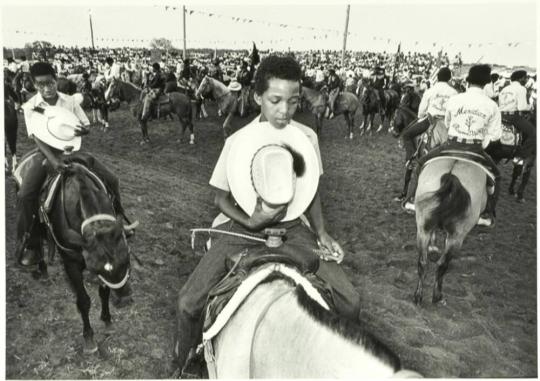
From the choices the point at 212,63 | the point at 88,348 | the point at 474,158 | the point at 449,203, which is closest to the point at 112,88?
the point at 88,348

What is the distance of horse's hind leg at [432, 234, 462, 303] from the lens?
516cm

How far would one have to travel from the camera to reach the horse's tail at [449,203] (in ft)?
16.3

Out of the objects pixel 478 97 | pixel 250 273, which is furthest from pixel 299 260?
pixel 478 97

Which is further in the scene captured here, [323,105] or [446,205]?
[323,105]

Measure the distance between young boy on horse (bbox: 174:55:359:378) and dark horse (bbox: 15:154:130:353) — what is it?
827 mm

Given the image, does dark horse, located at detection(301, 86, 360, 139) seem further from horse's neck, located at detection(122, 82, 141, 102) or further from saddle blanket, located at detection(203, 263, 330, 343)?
saddle blanket, located at detection(203, 263, 330, 343)

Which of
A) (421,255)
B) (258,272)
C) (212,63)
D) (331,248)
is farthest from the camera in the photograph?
(212,63)

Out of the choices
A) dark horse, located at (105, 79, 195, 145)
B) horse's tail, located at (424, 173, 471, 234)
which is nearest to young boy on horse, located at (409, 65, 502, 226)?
horse's tail, located at (424, 173, 471, 234)

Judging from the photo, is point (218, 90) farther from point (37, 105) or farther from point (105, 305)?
point (105, 305)

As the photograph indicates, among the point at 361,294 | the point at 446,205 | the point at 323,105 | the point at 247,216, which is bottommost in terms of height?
the point at 361,294

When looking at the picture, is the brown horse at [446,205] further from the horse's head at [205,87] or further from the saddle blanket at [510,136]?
the horse's head at [205,87]

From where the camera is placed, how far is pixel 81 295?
4266mm

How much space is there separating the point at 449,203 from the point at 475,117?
135 cm

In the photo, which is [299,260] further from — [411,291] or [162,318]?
[411,291]
